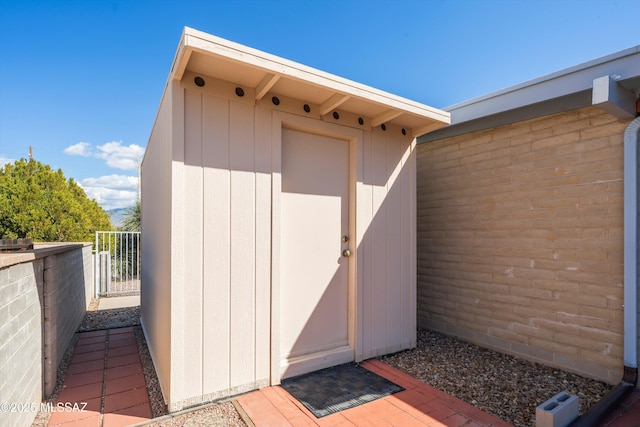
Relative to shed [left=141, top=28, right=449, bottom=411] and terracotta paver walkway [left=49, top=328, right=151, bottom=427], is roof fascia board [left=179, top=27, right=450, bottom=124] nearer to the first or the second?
shed [left=141, top=28, right=449, bottom=411]

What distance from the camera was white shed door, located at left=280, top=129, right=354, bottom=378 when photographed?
2.95 meters

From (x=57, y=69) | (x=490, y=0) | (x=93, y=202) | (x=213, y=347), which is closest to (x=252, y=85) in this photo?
(x=213, y=347)

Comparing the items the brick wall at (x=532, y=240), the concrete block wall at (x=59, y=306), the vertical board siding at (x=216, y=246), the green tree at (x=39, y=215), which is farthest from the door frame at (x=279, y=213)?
the green tree at (x=39, y=215)

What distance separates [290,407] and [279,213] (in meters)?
1.52

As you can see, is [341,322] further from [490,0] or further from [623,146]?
[490,0]

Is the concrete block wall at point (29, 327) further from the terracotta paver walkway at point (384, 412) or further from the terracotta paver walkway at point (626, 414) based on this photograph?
the terracotta paver walkway at point (626, 414)

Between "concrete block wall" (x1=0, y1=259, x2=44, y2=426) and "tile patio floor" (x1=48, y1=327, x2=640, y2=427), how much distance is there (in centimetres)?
34

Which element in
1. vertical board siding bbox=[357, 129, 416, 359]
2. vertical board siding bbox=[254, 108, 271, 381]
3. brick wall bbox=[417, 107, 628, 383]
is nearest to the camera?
vertical board siding bbox=[254, 108, 271, 381]

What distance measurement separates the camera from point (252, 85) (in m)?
2.65

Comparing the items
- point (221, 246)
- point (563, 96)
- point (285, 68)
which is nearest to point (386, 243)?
Result: point (221, 246)

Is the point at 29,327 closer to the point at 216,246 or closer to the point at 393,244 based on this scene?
the point at 216,246

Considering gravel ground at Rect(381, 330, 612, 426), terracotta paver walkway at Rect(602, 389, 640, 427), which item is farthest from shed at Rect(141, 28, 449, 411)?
terracotta paver walkway at Rect(602, 389, 640, 427)

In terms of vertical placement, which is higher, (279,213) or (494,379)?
(279,213)

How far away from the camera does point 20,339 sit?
209 centimetres
